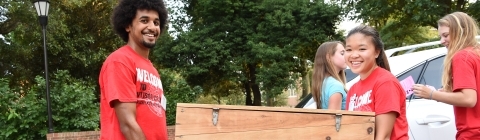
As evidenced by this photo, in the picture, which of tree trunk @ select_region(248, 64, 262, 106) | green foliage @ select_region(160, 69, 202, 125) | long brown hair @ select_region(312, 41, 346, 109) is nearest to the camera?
long brown hair @ select_region(312, 41, 346, 109)

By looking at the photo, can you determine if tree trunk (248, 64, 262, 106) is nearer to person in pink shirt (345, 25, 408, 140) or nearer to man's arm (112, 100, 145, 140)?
person in pink shirt (345, 25, 408, 140)

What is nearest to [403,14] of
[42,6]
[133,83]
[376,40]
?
[42,6]

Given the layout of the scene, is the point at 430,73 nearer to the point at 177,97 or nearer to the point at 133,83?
the point at 133,83

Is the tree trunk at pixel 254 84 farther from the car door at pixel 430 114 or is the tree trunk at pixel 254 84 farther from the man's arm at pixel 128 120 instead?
the man's arm at pixel 128 120

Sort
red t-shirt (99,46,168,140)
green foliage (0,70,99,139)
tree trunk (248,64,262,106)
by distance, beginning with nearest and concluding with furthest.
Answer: red t-shirt (99,46,168,140)
green foliage (0,70,99,139)
tree trunk (248,64,262,106)

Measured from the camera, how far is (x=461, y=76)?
3256 mm

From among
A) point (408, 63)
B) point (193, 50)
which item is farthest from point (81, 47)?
point (408, 63)

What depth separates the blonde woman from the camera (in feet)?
10.6

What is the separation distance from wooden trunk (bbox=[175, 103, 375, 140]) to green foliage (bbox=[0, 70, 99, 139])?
7221mm

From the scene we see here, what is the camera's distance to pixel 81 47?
72.2 feet

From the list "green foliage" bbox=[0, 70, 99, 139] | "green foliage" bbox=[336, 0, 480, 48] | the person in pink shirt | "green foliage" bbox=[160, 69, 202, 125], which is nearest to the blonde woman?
the person in pink shirt

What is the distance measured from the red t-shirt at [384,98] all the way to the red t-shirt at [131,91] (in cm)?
118

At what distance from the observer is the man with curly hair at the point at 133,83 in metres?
2.84

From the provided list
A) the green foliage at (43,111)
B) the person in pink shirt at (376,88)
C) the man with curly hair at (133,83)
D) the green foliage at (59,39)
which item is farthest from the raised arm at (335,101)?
the green foliage at (59,39)
